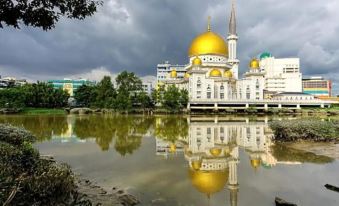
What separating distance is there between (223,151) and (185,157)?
252 cm

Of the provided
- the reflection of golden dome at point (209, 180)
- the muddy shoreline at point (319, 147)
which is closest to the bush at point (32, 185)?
the reflection of golden dome at point (209, 180)

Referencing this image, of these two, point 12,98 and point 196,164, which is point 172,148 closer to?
point 196,164

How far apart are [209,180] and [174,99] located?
4417cm

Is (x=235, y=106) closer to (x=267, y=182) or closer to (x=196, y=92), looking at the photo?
(x=196, y=92)

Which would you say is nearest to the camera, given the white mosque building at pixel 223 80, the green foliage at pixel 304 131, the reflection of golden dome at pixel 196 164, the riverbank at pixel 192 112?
the reflection of golden dome at pixel 196 164

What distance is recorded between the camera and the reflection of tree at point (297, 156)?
12820 mm

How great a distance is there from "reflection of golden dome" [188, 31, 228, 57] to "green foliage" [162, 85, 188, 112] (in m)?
13.6

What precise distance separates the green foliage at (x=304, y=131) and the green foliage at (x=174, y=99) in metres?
35.9

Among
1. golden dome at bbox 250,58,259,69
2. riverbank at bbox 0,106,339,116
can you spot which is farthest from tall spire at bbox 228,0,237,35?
riverbank at bbox 0,106,339,116

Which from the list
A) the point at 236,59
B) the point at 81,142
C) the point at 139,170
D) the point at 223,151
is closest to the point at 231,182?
the point at 139,170

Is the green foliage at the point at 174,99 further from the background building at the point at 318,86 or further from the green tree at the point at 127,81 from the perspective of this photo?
the background building at the point at 318,86

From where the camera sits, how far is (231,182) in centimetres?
938

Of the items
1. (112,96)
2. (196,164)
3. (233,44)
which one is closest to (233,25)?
(233,44)

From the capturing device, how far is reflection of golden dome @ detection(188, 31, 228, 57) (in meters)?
63.8
